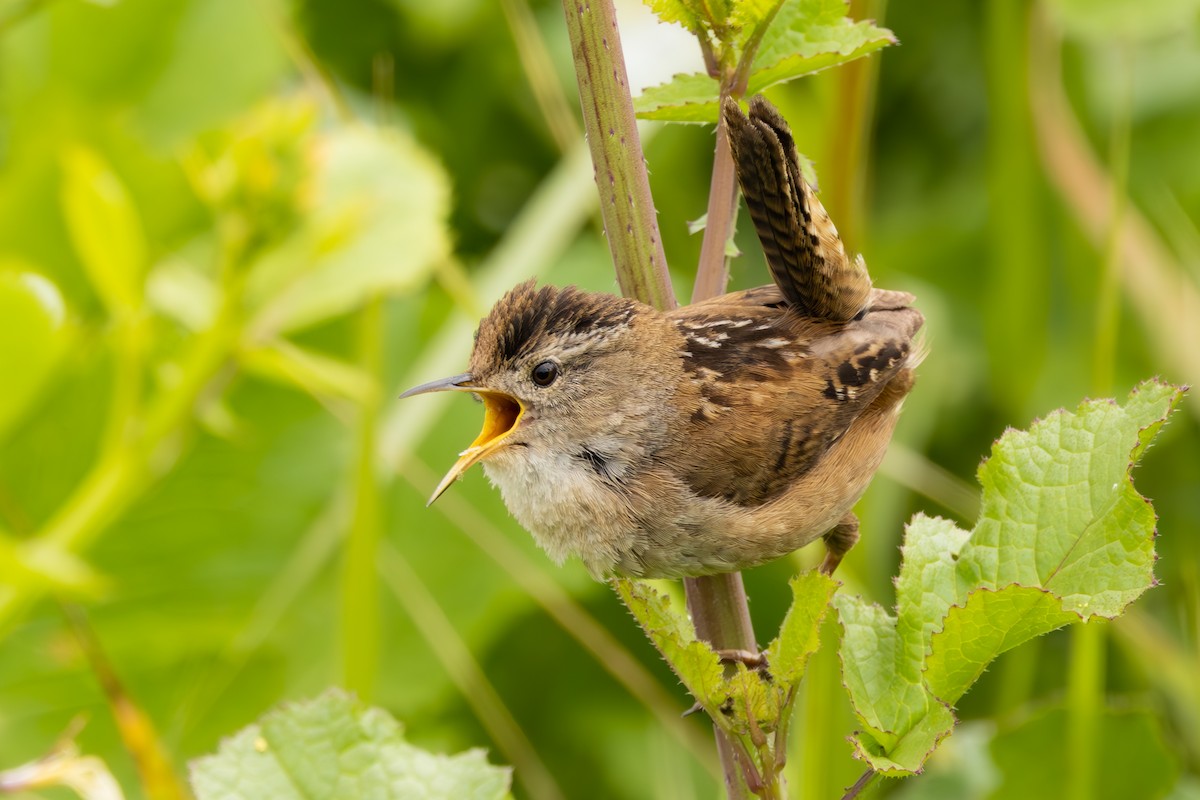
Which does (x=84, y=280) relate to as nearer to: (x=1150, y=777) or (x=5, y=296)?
(x=5, y=296)

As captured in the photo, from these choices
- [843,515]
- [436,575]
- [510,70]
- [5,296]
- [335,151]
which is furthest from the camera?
[510,70]

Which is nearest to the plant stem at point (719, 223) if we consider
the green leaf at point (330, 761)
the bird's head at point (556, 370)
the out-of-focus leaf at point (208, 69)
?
the bird's head at point (556, 370)

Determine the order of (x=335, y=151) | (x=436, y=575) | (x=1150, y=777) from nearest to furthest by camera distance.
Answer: (x=1150, y=777)
(x=335, y=151)
(x=436, y=575)

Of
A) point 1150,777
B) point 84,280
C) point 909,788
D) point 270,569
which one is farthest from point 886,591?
point 84,280

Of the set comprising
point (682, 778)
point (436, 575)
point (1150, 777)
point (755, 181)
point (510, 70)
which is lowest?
point (1150, 777)

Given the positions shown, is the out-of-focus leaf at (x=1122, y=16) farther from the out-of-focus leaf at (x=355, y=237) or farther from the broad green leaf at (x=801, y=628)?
→ the broad green leaf at (x=801, y=628)

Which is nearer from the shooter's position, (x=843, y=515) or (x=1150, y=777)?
(x=843, y=515)

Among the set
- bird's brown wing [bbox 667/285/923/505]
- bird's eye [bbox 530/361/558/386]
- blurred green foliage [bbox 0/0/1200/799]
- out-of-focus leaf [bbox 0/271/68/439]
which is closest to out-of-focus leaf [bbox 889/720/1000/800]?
blurred green foliage [bbox 0/0/1200/799]

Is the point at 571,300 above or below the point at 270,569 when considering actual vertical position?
below
